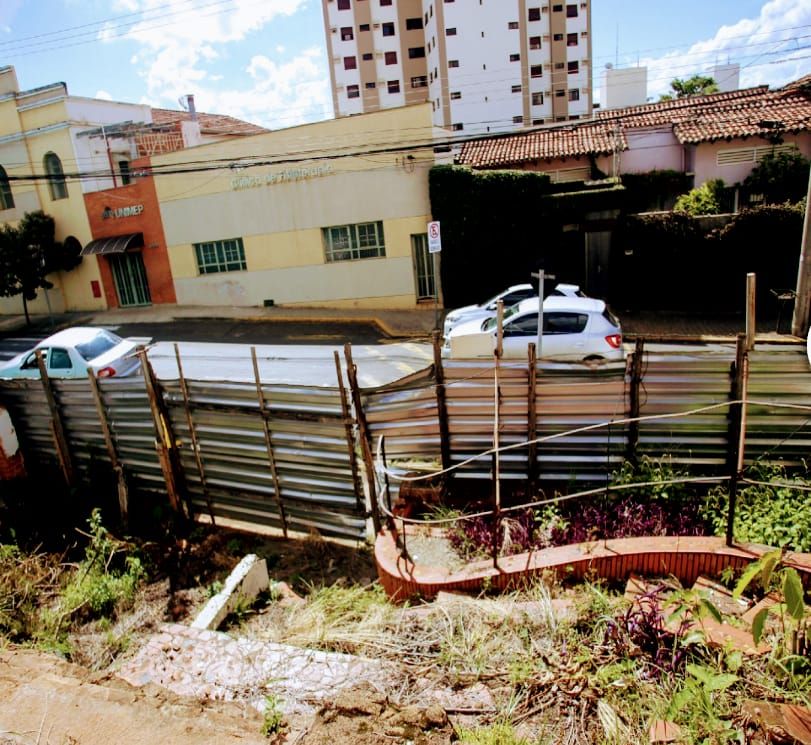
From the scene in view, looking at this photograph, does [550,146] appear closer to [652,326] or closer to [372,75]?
[652,326]

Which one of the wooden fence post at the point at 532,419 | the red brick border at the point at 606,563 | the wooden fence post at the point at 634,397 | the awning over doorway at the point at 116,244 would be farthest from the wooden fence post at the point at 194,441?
the awning over doorway at the point at 116,244

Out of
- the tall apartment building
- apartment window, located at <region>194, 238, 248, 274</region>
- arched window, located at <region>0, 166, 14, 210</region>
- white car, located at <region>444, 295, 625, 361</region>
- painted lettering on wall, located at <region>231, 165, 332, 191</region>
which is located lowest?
white car, located at <region>444, 295, 625, 361</region>

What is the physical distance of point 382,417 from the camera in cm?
612

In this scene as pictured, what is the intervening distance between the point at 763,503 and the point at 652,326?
469 inches

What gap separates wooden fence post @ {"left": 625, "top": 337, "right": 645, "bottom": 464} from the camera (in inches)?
219

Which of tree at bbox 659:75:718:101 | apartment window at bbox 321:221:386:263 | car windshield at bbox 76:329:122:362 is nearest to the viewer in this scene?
car windshield at bbox 76:329:122:362

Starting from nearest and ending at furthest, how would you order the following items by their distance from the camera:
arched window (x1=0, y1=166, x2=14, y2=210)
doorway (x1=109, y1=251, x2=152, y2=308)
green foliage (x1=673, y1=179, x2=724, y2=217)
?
green foliage (x1=673, y1=179, x2=724, y2=217) → doorway (x1=109, y1=251, x2=152, y2=308) → arched window (x1=0, y1=166, x2=14, y2=210)

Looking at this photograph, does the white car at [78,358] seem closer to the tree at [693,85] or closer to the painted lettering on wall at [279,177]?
the painted lettering on wall at [279,177]

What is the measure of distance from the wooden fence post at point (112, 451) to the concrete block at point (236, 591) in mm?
2463

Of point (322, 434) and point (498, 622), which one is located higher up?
point (322, 434)

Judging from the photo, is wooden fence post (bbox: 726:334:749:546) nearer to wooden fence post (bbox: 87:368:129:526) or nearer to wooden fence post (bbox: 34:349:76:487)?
wooden fence post (bbox: 87:368:129:526)

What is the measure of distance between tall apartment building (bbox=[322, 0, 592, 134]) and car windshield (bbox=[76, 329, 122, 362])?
141 feet

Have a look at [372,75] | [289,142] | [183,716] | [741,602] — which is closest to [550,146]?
[289,142]

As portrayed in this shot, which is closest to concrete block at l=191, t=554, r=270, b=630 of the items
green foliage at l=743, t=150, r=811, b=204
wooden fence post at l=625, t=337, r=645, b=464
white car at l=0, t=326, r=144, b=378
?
wooden fence post at l=625, t=337, r=645, b=464
